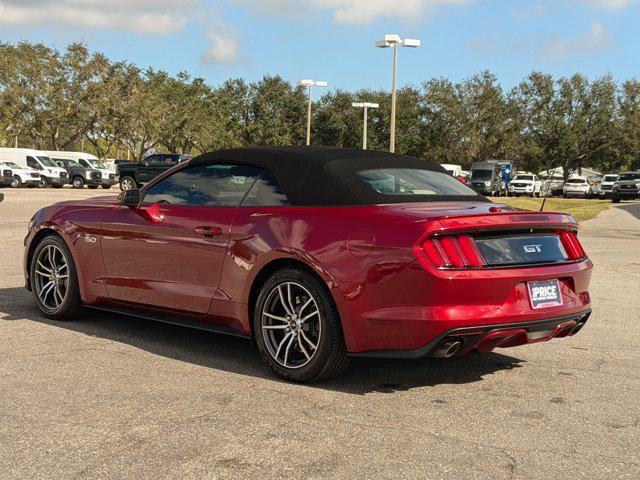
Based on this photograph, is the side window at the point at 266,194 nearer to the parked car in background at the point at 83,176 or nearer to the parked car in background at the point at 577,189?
the parked car in background at the point at 83,176

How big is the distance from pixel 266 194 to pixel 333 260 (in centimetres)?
92

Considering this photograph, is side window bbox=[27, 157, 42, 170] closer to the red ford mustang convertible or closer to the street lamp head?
the street lamp head

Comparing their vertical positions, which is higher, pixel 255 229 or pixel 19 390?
pixel 255 229

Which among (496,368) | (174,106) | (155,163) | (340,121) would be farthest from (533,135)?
(496,368)

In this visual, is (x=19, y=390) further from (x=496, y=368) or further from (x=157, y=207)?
(x=496, y=368)

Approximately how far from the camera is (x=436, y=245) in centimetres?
461

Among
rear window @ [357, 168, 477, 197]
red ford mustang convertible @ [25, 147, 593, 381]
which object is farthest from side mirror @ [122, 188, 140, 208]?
rear window @ [357, 168, 477, 197]

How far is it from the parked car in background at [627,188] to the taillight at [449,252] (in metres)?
48.4

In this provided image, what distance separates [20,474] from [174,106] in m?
71.2

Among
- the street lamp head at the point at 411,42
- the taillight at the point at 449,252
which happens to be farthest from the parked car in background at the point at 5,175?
the taillight at the point at 449,252

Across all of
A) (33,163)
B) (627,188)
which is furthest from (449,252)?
(627,188)

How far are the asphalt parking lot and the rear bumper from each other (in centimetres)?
30

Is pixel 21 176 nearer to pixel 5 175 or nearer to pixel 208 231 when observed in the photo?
pixel 5 175

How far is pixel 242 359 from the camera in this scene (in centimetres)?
578
